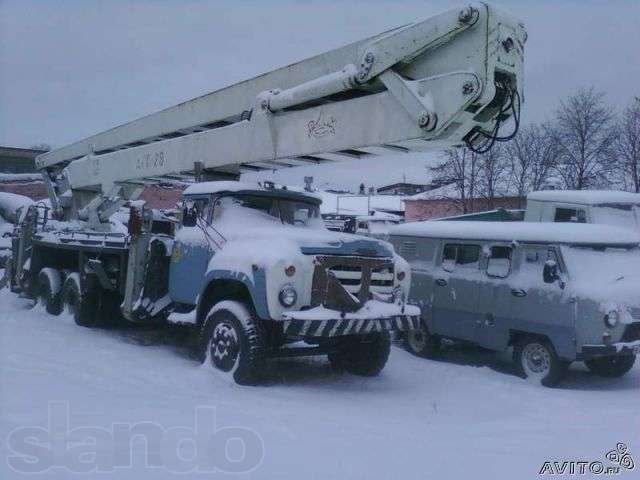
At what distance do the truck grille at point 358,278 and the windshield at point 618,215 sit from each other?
704 cm

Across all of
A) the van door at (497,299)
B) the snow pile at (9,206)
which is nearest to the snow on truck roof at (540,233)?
the van door at (497,299)

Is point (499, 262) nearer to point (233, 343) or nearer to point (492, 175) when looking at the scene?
point (233, 343)

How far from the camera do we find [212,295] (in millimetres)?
7684

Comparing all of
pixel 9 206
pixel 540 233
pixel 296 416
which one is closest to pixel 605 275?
pixel 540 233

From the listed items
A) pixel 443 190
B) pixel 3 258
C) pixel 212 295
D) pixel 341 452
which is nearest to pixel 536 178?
pixel 443 190

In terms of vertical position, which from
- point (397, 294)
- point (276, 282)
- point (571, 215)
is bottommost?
point (397, 294)

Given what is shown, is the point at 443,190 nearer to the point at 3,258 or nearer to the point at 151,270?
the point at 3,258

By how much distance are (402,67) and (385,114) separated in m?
0.50

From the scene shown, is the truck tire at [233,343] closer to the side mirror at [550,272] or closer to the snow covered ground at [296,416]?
the snow covered ground at [296,416]

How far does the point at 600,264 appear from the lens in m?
8.31

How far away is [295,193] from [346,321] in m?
2.29

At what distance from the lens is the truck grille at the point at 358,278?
7035 mm

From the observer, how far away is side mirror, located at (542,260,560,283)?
8188 millimetres

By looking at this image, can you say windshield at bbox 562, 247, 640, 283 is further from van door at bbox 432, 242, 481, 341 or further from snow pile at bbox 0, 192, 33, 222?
snow pile at bbox 0, 192, 33, 222
